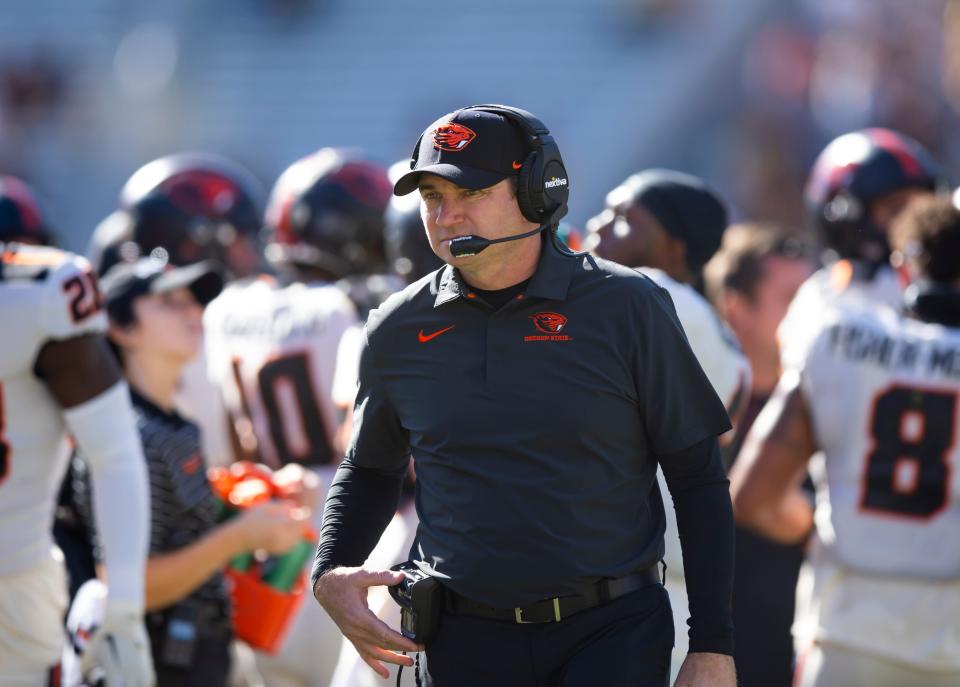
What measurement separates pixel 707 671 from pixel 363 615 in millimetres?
675

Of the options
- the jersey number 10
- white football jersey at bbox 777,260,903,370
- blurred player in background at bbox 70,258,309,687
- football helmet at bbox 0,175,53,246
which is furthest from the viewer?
the jersey number 10

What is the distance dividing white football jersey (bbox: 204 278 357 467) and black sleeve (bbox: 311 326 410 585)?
236 centimetres

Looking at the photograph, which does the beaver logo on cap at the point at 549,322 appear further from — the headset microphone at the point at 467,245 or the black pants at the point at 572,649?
the black pants at the point at 572,649

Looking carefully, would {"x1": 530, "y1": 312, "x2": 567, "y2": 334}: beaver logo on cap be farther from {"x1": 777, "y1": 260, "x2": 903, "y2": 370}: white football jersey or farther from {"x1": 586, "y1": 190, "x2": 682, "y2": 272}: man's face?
{"x1": 777, "y1": 260, "x2": 903, "y2": 370}: white football jersey

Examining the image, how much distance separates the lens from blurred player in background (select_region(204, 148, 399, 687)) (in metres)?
5.19

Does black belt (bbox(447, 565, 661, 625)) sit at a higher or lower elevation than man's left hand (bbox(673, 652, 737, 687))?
higher

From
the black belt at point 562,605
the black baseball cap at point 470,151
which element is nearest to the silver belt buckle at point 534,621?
the black belt at point 562,605

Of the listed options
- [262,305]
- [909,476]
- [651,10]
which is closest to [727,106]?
[651,10]

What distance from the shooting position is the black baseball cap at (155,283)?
175 inches

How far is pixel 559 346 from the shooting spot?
289 centimetres

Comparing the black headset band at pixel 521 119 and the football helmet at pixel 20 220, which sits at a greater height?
the black headset band at pixel 521 119

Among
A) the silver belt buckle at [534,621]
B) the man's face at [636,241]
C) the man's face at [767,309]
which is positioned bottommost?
the man's face at [767,309]

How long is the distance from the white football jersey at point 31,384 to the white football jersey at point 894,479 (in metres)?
2.14

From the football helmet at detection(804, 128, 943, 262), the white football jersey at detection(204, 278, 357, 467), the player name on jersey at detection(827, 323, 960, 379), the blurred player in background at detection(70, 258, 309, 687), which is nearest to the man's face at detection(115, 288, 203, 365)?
the blurred player in background at detection(70, 258, 309, 687)
